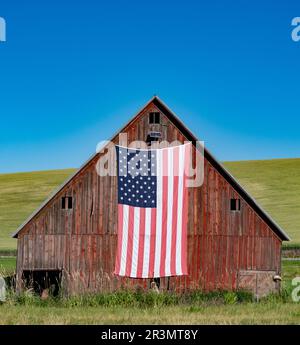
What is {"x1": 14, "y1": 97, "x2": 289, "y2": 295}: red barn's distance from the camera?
26.1 metres

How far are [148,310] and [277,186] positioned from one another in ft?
192

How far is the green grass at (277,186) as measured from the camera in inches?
2325

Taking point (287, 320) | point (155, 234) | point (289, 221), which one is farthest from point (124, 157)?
point (289, 221)

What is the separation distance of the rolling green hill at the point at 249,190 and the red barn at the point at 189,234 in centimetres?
2235

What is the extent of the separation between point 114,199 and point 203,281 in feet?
16.3

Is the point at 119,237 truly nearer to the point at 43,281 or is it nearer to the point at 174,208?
the point at 174,208

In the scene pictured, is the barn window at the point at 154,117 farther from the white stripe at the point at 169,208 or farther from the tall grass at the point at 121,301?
Answer: the tall grass at the point at 121,301

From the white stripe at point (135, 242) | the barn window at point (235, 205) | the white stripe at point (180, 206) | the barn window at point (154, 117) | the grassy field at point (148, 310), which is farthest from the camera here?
the barn window at point (154, 117)

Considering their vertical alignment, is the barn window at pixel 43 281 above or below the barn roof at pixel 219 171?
below

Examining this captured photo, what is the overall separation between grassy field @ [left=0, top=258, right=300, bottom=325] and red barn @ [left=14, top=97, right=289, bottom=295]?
1693 millimetres

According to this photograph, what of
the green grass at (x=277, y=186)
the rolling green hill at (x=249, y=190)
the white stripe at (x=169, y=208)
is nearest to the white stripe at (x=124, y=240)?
the white stripe at (x=169, y=208)

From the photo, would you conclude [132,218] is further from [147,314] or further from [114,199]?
[147,314]

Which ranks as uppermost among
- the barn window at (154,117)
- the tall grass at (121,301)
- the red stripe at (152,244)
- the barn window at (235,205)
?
the barn window at (154,117)

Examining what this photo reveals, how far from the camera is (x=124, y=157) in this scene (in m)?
26.3
